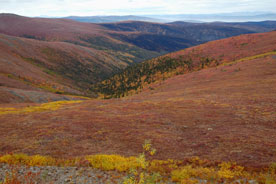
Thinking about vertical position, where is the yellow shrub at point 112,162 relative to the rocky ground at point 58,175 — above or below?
above

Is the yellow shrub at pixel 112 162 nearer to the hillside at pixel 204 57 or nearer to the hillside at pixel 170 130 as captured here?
the hillside at pixel 170 130

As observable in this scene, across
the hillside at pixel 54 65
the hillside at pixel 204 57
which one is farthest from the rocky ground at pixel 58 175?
the hillside at pixel 54 65

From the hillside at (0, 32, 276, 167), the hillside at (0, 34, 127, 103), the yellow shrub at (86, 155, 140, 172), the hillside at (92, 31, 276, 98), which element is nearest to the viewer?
the yellow shrub at (86, 155, 140, 172)

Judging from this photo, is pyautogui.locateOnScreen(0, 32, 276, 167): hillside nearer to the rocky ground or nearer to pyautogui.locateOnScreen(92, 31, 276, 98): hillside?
the rocky ground

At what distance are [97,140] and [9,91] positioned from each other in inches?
1515

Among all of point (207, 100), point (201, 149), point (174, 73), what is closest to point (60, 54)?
point (174, 73)

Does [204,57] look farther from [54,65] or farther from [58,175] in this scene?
[54,65]

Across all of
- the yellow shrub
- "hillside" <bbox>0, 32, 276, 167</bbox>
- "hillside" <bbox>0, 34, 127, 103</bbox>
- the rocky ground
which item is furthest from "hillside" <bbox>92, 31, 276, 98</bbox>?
the rocky ground

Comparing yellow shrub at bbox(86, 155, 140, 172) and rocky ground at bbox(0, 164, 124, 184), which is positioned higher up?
yellow shrub at bbox(86, 155, 140, 172)

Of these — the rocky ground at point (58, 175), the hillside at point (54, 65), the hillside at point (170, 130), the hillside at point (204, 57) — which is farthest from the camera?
the hillside at point (54, 65)

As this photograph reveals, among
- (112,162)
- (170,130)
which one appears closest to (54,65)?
(170,130)

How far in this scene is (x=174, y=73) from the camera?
221 ft

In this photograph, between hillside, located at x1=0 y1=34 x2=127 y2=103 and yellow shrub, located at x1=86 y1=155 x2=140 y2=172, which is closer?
yellow shrub, located at x1=86 y1=155 x2=140 y2=172

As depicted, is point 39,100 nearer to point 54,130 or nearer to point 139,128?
point 54,130
